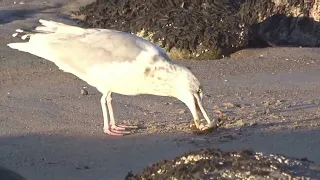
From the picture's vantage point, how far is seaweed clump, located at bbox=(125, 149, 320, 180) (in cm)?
439

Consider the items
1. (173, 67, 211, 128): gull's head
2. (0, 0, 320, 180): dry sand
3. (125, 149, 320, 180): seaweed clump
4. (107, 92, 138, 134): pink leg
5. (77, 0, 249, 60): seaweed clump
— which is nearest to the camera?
(125, 149, 320, 180): seaweed clump

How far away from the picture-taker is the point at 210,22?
12547mm

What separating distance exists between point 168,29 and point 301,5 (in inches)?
112

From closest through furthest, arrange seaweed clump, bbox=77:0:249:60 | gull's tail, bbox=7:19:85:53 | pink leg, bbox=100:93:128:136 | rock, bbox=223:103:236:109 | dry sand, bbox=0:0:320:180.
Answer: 1. dry sand, bbox=0:0:320:180
2. pink leg, bbox=100:93:128:136
3. gull's tail, bbox=7:19:85:53
4. rock, bbox=223:103:236:109
5. seaweed clump, bbox=77:0:249:60

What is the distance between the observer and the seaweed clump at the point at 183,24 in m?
12.1

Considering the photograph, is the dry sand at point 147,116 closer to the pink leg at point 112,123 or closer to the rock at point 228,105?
the rock at point 228,105

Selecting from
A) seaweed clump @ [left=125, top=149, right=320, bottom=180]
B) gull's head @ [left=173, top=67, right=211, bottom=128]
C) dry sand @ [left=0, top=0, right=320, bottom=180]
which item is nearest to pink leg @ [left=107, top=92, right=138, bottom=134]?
dry sand @ [left=0, top=0, right=320, bottom=180]

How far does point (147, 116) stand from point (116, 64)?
0.83 meters

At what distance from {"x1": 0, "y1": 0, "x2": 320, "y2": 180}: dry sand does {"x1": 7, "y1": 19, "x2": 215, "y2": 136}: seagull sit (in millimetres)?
302

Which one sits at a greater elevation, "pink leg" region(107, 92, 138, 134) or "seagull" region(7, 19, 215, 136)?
"seagull" region(7, 19, 215, 136)

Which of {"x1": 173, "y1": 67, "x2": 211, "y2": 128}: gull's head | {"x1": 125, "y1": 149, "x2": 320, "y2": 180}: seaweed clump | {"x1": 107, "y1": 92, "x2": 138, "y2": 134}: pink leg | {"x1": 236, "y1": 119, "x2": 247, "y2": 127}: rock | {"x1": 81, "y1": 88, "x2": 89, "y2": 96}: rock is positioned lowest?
{"x1": 81, "y1": 88, "x2": 89, "y2": 96}: rock

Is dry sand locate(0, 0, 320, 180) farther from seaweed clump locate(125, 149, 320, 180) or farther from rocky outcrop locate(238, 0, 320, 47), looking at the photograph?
rocky outcrop locate(238, 0, 320, 47)

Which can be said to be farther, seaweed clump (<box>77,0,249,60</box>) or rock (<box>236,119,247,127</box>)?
seaweed clump (<box>77,0,249,60</box>)

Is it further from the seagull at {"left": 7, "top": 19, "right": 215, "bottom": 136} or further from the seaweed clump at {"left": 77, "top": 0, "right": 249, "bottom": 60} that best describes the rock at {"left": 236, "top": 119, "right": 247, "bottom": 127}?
the seaweed clump at {"left": 77, "top": 0, "right": 249, "bottom": 60}
